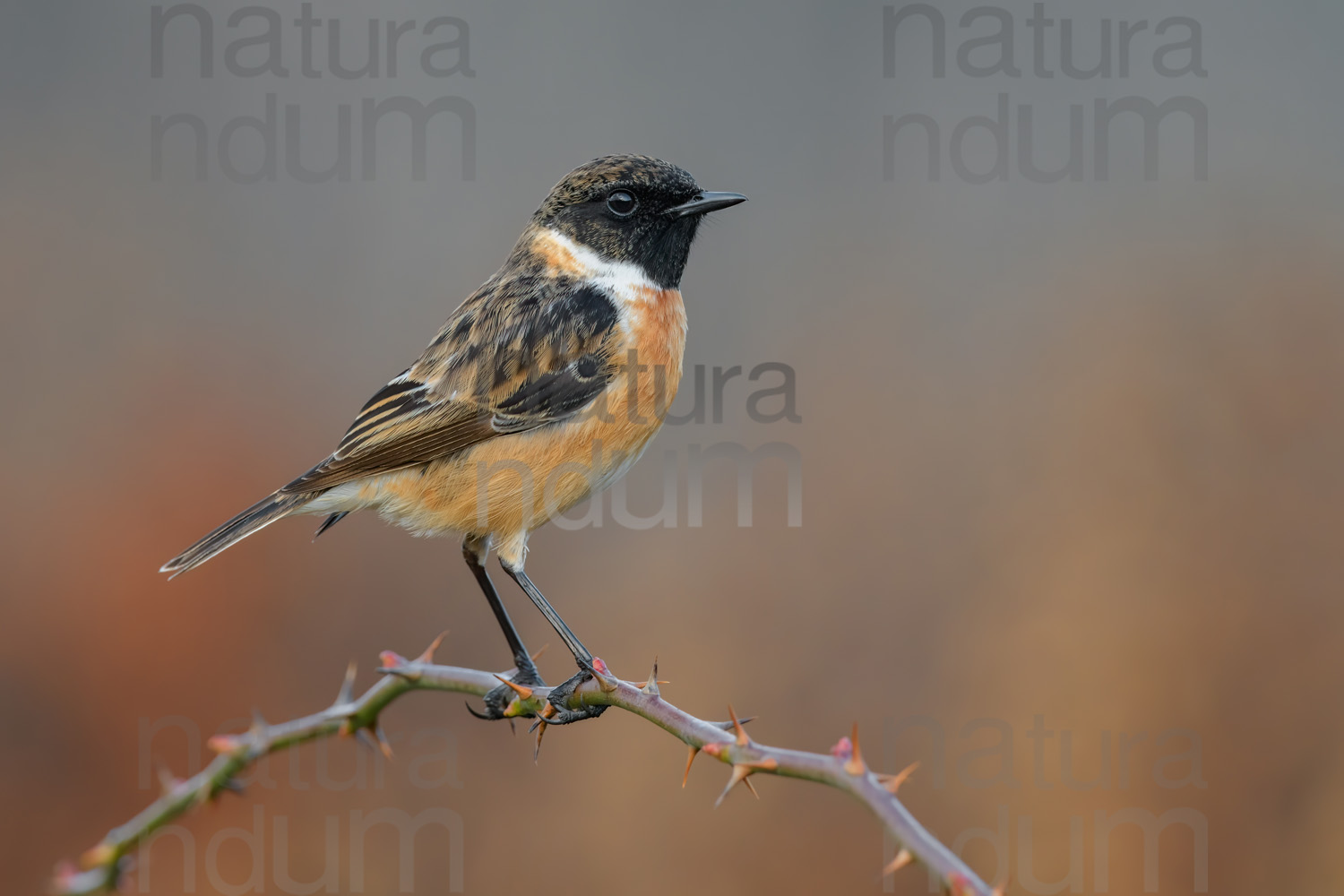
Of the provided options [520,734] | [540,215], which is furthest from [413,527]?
[520,734]

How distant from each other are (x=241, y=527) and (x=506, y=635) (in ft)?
3.79

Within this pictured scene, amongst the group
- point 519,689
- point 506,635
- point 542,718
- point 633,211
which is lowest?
point 506,635

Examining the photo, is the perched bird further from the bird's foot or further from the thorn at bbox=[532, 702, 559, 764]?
the thorn at bbox=[532, 702, 559, 764]

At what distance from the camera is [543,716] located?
3.33m

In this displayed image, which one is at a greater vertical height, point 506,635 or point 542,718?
point 542,718

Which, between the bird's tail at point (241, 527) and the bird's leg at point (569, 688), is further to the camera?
the bird's tail at point (241, 527)

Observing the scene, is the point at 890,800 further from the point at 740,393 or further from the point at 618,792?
the point at 740,393

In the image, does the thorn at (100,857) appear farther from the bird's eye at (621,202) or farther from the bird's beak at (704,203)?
the bird's eye at (621,202)

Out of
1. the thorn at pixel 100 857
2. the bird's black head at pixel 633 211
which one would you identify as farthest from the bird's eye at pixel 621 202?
the thorn at pixel 100 857

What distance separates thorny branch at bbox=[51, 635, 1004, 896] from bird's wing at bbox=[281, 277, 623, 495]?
1.37 meters

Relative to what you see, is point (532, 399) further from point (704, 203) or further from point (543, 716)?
point (543, 716)

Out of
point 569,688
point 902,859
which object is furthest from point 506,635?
point 902,859

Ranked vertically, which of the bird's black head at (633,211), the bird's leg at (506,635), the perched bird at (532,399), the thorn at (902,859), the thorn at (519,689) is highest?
Result: the bird's black head at (633,211)

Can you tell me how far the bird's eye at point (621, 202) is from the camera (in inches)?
182
